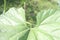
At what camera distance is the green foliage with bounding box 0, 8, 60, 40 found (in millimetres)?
971

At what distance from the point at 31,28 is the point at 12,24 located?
11cm

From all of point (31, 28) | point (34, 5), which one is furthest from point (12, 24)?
point (34, 5)

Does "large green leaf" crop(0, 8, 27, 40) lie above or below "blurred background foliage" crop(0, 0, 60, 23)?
above

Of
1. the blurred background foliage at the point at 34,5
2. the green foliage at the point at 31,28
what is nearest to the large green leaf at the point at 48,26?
the green foliage at the point at 31,28

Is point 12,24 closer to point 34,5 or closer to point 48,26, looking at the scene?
point 48,26

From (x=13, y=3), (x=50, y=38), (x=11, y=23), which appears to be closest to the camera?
(x=50, y=38)

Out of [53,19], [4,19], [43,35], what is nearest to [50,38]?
[43,35]

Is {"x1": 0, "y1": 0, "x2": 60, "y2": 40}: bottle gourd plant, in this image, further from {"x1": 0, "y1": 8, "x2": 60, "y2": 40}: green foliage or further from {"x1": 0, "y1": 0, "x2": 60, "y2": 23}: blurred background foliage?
{"x1": 0, "y1": 0, "x2": 60, "y2": 23}: blurred background foliage

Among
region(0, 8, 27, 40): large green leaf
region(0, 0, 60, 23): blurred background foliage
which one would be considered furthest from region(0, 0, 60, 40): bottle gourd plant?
region(0, 0, 60, 23): blurred background foliage

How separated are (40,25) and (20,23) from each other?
11 centimetres

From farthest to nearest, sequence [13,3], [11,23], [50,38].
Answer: [13,3]
[11,23]
[50,38]

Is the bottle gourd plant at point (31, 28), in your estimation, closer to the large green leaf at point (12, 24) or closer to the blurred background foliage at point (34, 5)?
the large green leaf at point (12, 24)

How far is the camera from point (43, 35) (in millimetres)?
967

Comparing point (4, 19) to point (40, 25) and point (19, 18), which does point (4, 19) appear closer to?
point (19, 18)
